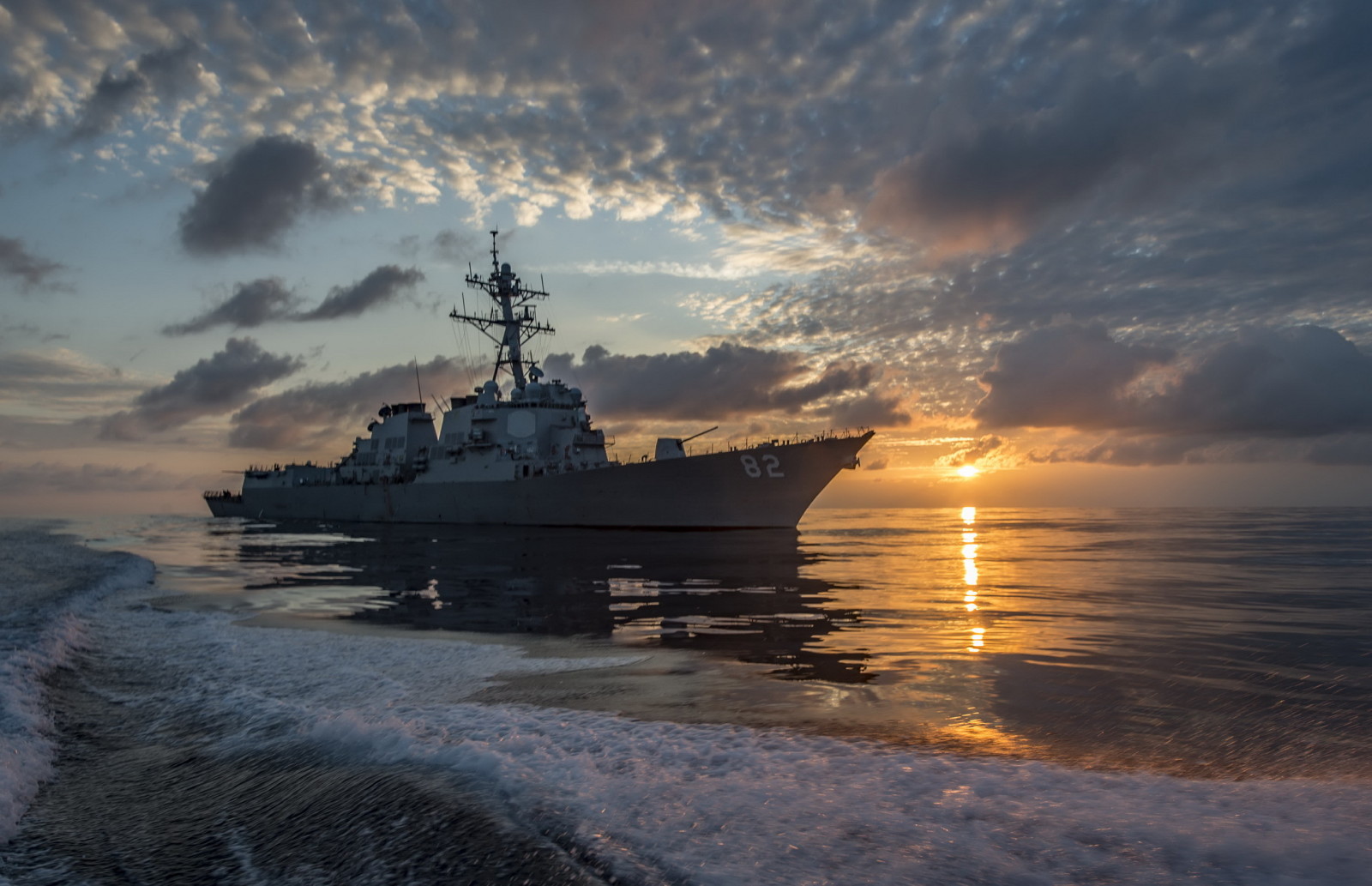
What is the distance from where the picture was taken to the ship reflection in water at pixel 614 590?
843 cm

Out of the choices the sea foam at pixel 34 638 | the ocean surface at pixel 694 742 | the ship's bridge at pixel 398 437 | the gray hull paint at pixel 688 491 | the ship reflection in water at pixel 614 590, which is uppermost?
the ship's bridge at pixel 398 437

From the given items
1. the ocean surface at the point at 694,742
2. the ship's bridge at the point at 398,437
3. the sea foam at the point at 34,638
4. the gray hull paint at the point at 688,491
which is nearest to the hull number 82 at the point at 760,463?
the gray hull paint at the point at 688,491

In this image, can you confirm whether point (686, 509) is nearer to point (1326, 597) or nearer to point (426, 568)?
point (426, 568)

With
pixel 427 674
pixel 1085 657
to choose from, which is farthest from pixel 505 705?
pixel 1085 657

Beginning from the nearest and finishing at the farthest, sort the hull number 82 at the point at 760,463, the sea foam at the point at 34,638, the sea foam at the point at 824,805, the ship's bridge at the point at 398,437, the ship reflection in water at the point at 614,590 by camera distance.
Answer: the sea foam at the point at 824,805, the sea foam at the point at 34,638, the ship reflection in water at the point at 614,590, the hull number 82 at the point at 760,463, the ship's bridge at the point at 398,437

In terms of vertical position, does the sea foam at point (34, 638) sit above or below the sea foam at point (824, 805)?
above

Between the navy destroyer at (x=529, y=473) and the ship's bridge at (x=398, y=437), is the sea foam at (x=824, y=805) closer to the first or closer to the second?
the navy destroyer at (x=529, y=473)

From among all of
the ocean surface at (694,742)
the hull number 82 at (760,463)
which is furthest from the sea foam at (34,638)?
the hull number 82 at (760,463)

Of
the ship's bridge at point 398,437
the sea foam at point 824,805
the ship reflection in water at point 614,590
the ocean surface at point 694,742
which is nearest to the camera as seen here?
the sea foam at point 824,805

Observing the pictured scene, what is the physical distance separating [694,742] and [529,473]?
31.1 meters

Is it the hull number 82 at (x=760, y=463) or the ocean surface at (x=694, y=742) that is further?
the hull number 82 at (x=760, y=463)

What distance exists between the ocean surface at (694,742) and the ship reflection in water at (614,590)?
0.44ft

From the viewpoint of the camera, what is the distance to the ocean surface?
3.09 m

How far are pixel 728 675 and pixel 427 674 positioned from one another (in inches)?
109
